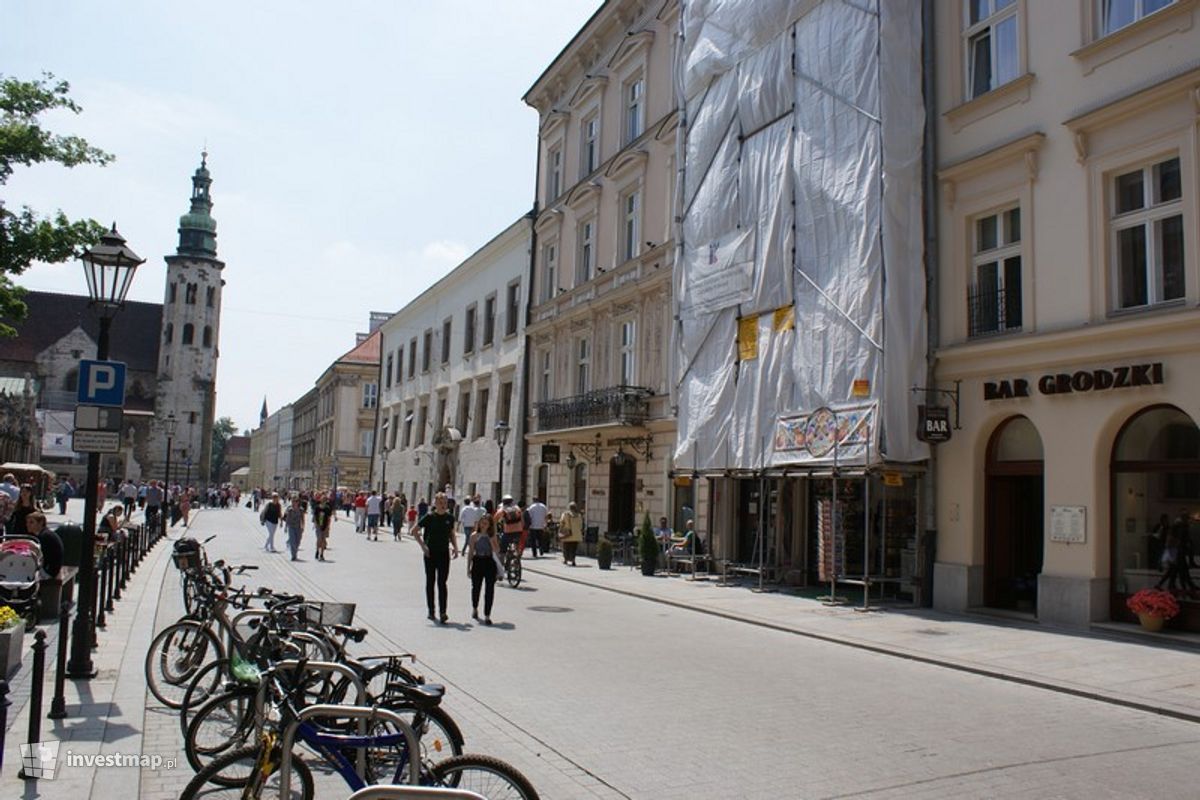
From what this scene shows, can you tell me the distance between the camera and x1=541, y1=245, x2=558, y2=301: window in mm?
35703

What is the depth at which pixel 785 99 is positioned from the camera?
20891mm

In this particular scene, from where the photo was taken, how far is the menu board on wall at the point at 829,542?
17859mm

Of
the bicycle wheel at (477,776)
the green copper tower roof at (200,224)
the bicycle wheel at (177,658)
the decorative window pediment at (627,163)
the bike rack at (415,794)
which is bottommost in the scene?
the bicycle wheel at (177,658)

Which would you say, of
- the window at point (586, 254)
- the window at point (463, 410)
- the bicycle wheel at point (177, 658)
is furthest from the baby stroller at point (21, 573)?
the window at point (463, 410)

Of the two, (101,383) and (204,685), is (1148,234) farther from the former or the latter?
(101,383)

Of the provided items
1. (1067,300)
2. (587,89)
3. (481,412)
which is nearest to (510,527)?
(1067,300)

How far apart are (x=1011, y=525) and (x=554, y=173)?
25084 millimetres

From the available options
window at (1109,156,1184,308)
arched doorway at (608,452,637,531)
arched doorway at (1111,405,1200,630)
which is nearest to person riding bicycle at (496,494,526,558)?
arched doorway at (608,452,637,531)

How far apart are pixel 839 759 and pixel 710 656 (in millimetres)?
4782

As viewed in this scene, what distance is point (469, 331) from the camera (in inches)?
1802

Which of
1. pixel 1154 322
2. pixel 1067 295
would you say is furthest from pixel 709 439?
pixel 1154 322

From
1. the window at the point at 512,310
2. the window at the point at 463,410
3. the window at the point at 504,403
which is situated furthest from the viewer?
the window at the point at 463,410

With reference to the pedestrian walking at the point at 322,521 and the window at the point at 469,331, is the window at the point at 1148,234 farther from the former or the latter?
the window at the point at 469,331

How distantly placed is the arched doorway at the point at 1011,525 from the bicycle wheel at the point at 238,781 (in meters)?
14.0
